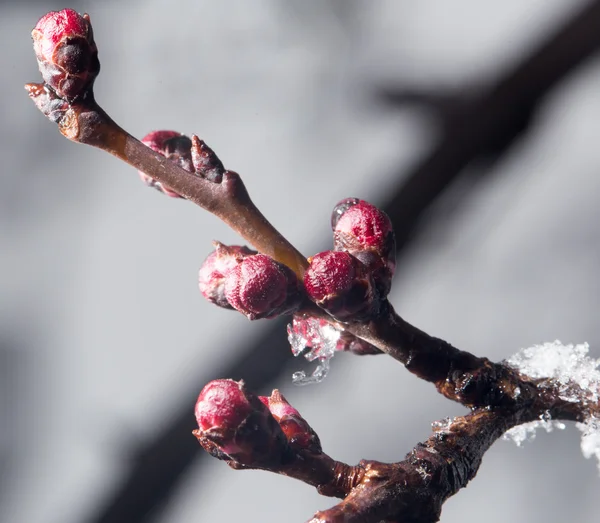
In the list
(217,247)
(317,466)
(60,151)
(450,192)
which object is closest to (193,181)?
(217,247)

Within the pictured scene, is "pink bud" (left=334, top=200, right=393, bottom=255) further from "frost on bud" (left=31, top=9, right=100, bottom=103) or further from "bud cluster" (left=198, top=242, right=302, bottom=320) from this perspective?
"frost on bud" (left=31, top=9, right=100, bottom=103)

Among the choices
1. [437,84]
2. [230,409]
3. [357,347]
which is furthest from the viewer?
[437,84]

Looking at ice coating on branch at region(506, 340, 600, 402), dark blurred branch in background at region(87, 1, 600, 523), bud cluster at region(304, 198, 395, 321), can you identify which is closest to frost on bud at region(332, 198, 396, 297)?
bud cluster at region(304, 198, 395, 321)

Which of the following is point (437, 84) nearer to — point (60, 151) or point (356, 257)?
point (60, 151)

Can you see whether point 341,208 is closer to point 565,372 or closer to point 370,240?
point 370,240

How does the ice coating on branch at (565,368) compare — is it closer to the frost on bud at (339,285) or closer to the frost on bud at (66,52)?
the frost on bud at (339,285)

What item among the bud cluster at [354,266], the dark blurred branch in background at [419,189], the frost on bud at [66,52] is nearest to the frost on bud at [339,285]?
the bud cluster at [354,266]
